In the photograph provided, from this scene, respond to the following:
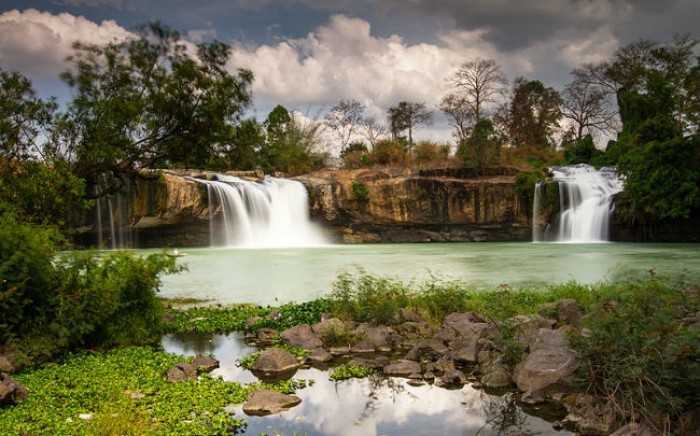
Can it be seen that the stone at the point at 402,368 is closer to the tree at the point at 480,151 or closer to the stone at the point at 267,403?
the stone at the point at 267,403

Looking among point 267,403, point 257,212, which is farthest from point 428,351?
point 257,212

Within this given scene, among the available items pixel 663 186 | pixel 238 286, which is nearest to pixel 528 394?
pixel 238 286

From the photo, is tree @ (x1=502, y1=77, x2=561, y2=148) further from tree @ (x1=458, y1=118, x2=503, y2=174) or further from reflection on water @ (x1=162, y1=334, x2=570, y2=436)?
reflection on water @ (x1=162, y1=334, x2=570, y2=436)

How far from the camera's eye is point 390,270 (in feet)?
60.1

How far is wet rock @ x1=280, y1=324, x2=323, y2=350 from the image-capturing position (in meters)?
8.00

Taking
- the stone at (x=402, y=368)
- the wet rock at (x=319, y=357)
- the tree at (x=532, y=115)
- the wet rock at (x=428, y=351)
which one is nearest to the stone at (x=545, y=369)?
the stone at (x=402, y=368)

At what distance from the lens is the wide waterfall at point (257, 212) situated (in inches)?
1195

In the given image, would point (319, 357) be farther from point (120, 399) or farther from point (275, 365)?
point (120, 399)

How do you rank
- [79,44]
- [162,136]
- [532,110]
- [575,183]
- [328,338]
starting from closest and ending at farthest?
[328,338], [79,44], [162,136], [575,183], [532,110]

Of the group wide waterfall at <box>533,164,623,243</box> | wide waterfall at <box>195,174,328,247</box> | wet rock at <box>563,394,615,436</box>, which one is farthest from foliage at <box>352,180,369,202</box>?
wet rock at <box>563,394,615,436</box>

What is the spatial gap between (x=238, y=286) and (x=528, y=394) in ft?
34.0

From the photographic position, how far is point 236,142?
11148 millimetres

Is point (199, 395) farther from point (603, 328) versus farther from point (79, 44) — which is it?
point (79, 44)

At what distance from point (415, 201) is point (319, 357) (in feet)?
94.8
